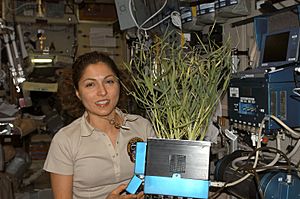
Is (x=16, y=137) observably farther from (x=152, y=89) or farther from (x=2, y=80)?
(x=152, y=89)

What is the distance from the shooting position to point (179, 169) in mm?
1257

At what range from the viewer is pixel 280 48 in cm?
191

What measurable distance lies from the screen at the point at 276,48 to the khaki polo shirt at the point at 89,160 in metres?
0.83

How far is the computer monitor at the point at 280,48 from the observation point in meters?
1.79

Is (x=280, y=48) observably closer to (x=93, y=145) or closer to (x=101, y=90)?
(x=101, y=90)

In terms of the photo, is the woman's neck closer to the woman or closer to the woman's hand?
the woman

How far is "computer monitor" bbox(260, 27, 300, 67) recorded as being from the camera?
70.5 inches

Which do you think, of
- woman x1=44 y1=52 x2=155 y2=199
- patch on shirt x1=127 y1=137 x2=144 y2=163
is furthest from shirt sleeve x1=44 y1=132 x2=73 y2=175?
patch on shirt x1=127 y1=137 x2=144 y2=163

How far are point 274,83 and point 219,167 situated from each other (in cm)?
52

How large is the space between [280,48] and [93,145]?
1043mm

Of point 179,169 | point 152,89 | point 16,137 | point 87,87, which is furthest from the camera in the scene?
point 16,137

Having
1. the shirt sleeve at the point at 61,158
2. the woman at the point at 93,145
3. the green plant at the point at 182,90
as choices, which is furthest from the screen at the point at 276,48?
the shirt sleeve at the point at 61,158

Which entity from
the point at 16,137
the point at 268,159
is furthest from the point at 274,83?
the point at 16,137

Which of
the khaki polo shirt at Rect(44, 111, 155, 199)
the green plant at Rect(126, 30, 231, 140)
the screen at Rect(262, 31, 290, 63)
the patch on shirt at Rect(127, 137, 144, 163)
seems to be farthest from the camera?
the screen at Rect(262, 31, 290, 63)
